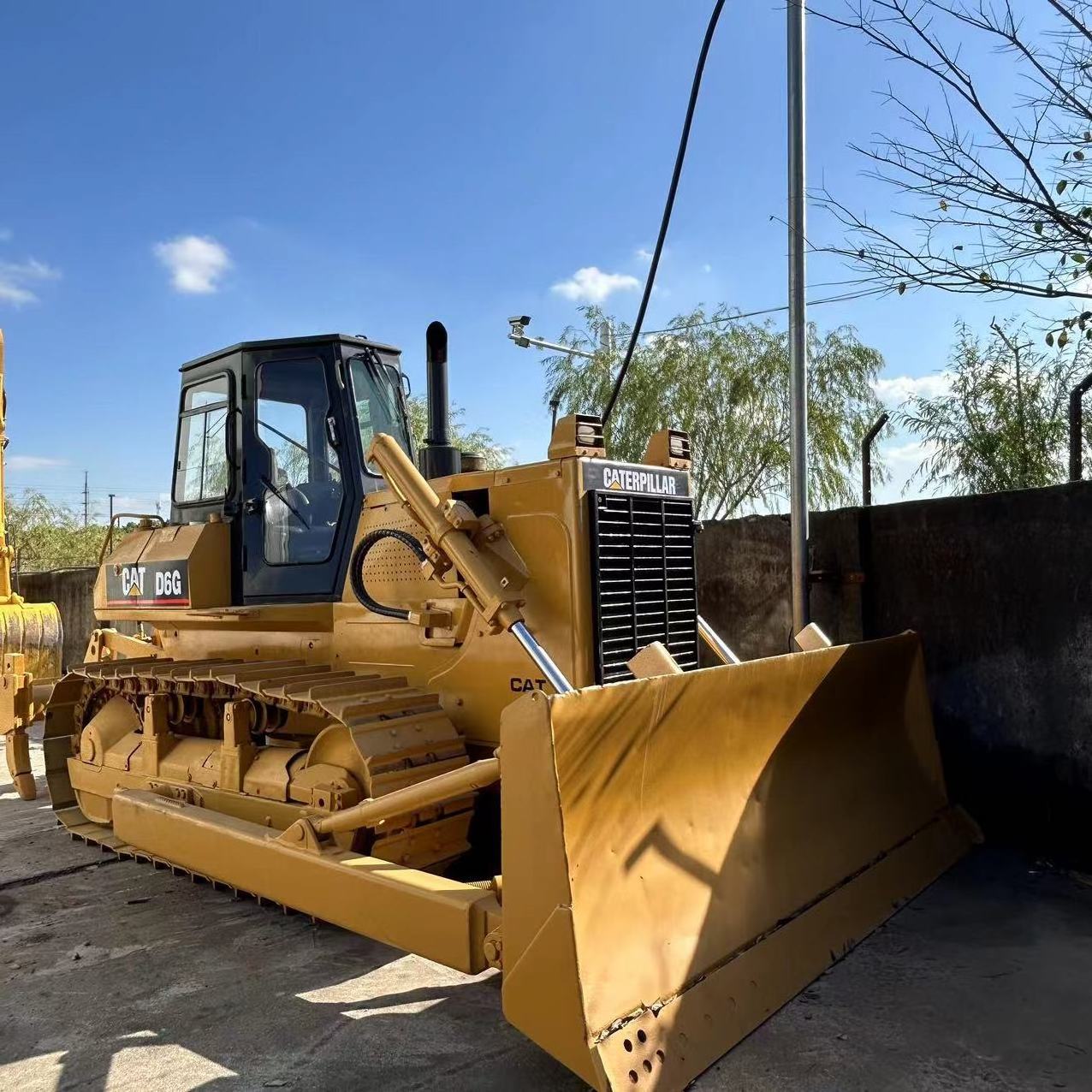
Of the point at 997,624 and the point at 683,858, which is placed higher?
the point at 997,624

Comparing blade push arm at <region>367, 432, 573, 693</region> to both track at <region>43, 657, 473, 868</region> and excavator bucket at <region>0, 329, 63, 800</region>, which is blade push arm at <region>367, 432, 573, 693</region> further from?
excavator bucket at <region>0, 329, 63, 800</region>

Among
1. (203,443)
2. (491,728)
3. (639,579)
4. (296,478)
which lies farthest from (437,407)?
(203,443)

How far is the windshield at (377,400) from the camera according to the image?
5090mm

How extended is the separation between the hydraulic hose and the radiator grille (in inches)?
37.3

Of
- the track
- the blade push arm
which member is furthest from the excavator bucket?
the blade push arm

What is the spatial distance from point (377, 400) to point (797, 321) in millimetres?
2678

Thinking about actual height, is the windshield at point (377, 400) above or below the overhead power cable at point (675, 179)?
below

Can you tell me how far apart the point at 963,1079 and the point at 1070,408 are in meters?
3.81

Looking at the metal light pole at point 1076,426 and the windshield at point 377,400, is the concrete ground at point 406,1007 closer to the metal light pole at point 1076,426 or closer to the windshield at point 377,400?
the metal light pole at point 1076,426

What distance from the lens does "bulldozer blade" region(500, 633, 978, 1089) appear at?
2.62 metres

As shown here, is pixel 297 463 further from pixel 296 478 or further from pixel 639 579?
pixel 639 579

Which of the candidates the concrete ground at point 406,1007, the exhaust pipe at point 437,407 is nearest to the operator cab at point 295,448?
the exhaust pipe at point 437,407

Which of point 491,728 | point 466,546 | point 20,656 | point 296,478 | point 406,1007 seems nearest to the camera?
point 406,1007

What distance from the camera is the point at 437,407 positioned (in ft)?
15.6
